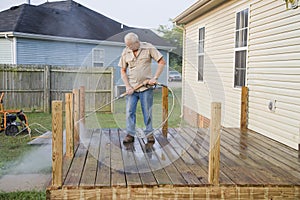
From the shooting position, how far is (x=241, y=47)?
5.66 m

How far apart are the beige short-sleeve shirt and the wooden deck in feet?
2.62

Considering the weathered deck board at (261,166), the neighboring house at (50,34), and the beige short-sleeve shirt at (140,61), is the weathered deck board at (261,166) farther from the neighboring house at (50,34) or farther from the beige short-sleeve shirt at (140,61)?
the neighboring house at (50,34)

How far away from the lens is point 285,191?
2.64m

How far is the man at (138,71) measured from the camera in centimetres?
372

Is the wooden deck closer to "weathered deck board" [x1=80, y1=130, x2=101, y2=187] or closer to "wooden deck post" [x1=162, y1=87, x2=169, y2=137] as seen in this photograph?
"weathered deck board" [x1=80, y1=130, x2=101, y2=187]

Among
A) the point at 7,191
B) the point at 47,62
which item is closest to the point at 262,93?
the point at 7,191

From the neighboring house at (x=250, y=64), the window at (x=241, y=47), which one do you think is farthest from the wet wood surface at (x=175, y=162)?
the window at (x=241, y=47)

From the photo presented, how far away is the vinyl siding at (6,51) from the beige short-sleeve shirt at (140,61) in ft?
26.2

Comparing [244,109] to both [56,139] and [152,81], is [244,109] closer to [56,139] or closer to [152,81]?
A: [152,81]

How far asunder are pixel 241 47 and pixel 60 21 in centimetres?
887

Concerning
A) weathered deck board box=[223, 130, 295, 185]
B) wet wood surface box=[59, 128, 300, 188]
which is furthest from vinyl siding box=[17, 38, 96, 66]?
weathered deck board box=[223, 130, 295, 185]

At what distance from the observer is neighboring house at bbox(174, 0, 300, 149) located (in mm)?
4066

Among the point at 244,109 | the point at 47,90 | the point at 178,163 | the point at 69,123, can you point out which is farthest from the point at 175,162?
the point at 47,90

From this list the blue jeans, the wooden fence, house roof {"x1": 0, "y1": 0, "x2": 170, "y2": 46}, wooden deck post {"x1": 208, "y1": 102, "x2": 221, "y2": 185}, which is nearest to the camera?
wooden deck post {"x1": 208, "y1": 102, "x2": 221, "y2": 185}
